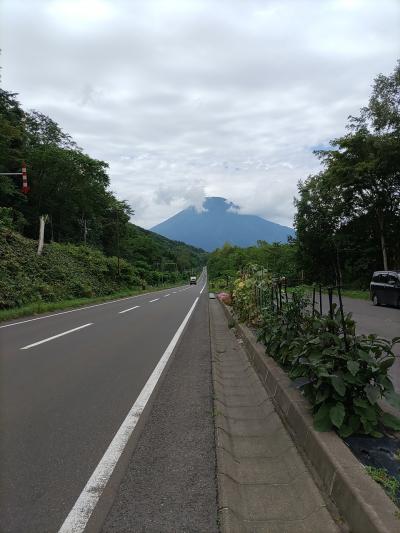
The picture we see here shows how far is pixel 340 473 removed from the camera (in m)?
2.93

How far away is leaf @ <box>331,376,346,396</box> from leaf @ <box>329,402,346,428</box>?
0.50 feet

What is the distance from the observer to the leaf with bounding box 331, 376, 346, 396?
3.60m

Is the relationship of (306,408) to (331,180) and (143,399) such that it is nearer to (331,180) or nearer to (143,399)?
(143,399)

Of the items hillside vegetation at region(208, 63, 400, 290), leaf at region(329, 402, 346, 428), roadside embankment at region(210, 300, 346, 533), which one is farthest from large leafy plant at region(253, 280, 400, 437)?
hillside vegetation at region(208, 63, 400, 290)

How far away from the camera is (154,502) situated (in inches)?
119

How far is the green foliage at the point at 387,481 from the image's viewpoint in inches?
108

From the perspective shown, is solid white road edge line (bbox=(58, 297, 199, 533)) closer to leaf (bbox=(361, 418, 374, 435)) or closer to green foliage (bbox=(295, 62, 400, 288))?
leaf (bbox=(361, 418, 374, 435))

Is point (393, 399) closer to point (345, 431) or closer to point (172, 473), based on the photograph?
point (345, 431)

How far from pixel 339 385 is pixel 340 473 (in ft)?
2.76

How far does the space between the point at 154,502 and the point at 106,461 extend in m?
0.81

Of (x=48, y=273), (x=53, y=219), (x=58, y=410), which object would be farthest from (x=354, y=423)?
(x=53, y=219)

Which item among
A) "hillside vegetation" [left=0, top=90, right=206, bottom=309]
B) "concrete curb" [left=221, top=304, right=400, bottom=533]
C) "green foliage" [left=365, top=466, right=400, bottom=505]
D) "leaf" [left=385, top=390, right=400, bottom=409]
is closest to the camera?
"concrete curb" [left=221, top=304, right=400, bottom=533]

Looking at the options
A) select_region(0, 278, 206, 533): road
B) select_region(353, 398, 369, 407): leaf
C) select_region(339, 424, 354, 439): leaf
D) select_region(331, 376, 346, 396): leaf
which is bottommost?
select_region(0, 278, 206, 533): road

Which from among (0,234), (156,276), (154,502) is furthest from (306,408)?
(156,276)
